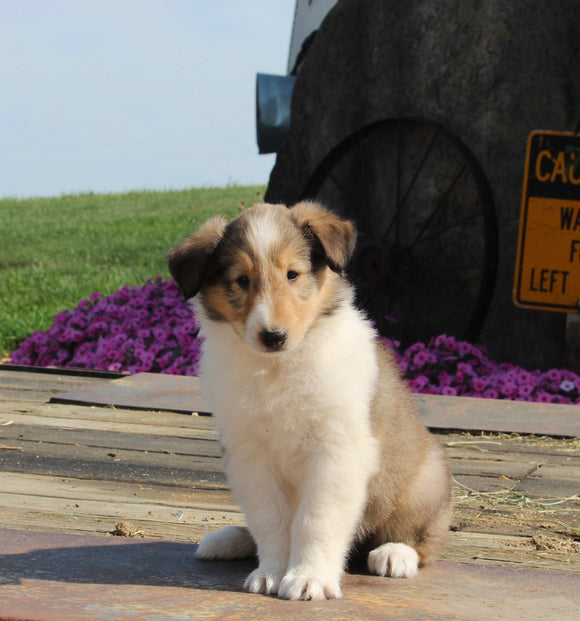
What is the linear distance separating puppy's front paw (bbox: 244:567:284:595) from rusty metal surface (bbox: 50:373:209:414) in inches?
125

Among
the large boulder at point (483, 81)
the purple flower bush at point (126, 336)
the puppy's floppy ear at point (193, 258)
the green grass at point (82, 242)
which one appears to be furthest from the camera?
the green grass at point (82, 242)

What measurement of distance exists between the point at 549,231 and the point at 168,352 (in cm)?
380

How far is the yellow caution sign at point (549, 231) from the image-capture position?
7305mm

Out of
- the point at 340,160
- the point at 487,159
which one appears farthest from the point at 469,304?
the point at 340,160

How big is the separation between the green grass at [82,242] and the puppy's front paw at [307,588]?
7977 millimetres

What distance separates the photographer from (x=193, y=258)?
11.0ft

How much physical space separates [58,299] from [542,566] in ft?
32.9

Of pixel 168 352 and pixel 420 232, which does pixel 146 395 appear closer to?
pixel 168 352

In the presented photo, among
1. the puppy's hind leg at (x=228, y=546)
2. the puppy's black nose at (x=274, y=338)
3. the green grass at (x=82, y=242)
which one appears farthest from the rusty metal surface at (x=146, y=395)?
the green grass at (x=82, y=242)

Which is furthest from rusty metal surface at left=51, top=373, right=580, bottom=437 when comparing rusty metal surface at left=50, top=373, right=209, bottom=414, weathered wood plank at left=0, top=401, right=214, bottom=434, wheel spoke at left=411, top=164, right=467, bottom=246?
wheel spoke at left=411, top=164, right=467, bottom=246

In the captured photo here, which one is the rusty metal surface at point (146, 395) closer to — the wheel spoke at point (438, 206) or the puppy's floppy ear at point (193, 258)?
the wheel spoke at point (438, 206)

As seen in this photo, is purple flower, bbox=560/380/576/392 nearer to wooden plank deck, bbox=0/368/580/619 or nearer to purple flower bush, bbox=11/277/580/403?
purple flower bush, bbox=11/277/580/403

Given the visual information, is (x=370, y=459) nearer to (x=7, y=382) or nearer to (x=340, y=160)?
(x=7, y=382)

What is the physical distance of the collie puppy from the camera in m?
3.07
